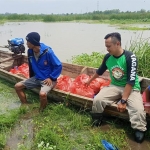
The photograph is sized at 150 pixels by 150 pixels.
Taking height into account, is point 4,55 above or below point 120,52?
below

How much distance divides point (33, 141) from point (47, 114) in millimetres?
851

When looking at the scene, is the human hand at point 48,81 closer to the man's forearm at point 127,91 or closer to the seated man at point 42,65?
the seated man at point 42,65

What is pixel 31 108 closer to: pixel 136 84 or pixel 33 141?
pixel 33 141

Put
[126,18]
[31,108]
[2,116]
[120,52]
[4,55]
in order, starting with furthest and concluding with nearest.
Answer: [126,18]
[4,55]
[31,108]
[2,116]
[120,52]

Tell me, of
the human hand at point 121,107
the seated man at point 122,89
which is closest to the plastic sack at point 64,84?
the seated man at point 122,89

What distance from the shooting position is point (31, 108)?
458 centimetres

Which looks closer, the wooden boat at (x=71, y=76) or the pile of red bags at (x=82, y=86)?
the wooden boat at (x=71, y=76)

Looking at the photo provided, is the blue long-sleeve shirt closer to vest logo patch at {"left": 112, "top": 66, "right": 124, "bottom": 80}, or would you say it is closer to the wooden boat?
the wooden boat

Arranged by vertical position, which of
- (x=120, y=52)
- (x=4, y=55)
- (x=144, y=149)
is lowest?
(x=144, y=149)

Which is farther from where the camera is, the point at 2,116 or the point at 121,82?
the point at 2,116

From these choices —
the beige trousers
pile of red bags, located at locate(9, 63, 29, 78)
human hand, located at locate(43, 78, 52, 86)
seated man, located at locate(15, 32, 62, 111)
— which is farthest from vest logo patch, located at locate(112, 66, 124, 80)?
pile of red bags, located at locate(9, 63, 29, 78)

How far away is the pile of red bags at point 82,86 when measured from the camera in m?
4.39

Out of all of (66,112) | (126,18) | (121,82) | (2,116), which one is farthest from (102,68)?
(126,18)

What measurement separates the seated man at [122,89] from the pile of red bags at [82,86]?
615 mm
